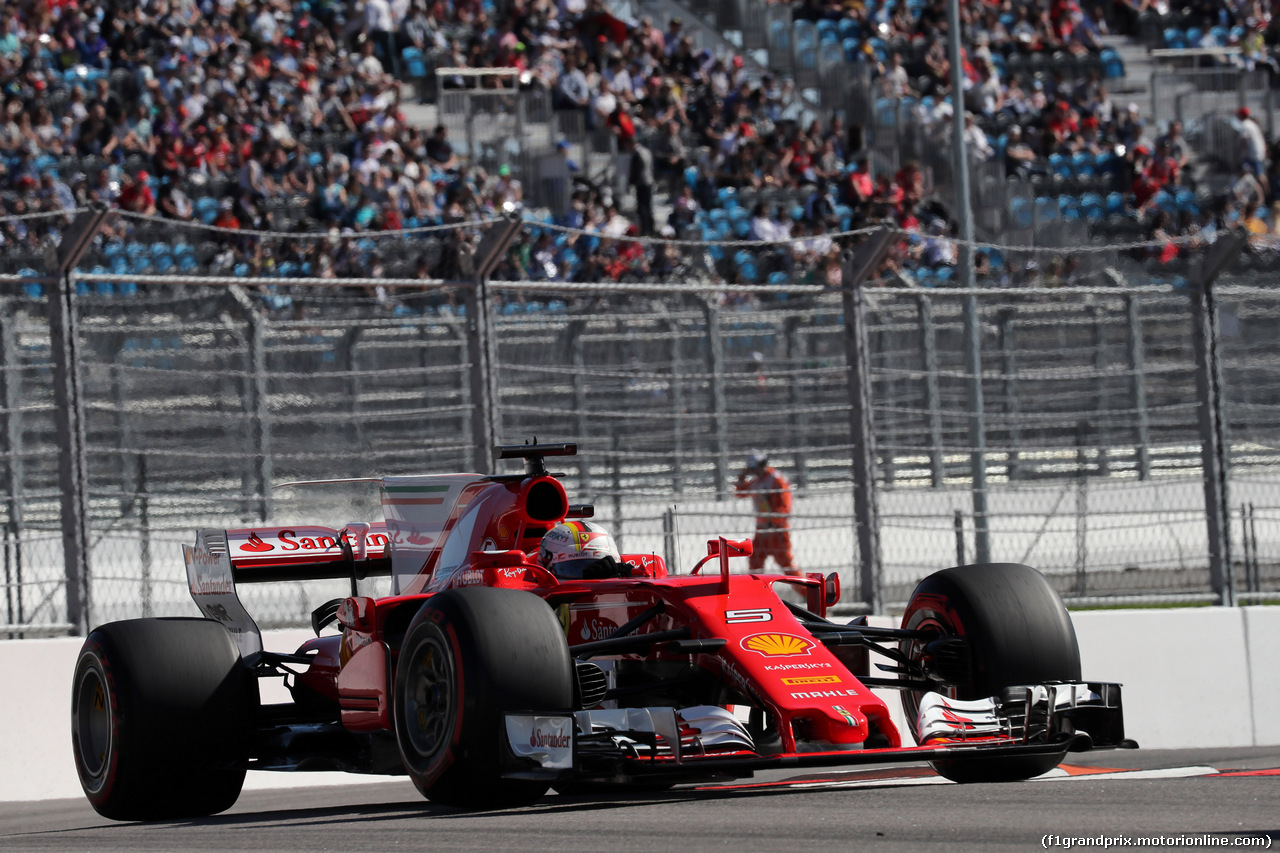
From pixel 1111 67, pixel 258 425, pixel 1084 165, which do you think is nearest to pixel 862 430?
pixel 258 425

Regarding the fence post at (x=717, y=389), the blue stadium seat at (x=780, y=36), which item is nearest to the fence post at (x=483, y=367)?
the fence post at (x=717, y=389)

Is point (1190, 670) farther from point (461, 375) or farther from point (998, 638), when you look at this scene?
point (461, 375)

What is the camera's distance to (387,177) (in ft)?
64.8

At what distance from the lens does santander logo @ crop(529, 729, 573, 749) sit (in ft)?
19.0

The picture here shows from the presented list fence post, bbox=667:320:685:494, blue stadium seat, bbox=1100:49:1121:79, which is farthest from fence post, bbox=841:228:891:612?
blue stadium seat, bbox=1100:49:1121:79

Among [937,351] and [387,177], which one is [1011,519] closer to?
[937,351]

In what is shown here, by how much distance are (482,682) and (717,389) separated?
16.3ft

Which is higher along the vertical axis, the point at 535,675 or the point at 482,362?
the point at 482,362

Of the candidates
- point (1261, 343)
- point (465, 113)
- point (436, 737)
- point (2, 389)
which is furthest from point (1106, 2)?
point (436, 737)

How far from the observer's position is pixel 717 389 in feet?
34.8

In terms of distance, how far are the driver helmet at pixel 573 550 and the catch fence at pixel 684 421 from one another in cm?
228

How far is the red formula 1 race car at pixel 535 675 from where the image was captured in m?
5.87

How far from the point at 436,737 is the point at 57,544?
3.12 metres

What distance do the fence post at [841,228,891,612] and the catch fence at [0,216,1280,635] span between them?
0.7 inches
